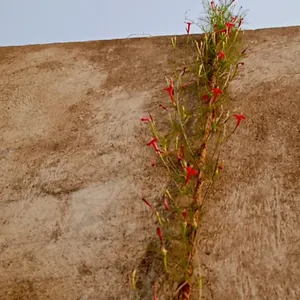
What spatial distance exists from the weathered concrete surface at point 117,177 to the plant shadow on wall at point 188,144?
4 centimetres

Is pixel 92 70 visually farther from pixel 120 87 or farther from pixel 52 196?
pixel 52 196

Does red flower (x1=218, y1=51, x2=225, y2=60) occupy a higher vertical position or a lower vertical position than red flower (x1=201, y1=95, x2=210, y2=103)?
higher

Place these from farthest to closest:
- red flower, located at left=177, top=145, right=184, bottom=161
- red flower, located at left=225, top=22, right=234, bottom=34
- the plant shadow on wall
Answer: red flower, located at left=225, top=22, right=234, bottom=34 → red flower, located at left=177, top=145, right=184, bottom=161 → the plant shadow on wall

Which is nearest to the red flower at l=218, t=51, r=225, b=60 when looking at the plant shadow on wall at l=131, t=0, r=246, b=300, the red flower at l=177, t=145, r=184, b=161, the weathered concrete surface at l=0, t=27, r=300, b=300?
the plant shadow on wall at l=131, t=0, r=246, b=300

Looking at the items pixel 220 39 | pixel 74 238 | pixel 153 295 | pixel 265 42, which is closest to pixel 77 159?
pixel 74 238

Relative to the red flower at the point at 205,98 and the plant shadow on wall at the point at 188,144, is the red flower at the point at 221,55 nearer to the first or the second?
the plant shadow on wall at the point at 188,144

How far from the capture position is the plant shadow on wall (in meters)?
1.52

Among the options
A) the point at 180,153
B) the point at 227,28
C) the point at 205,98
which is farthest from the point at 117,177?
the point at 227,28

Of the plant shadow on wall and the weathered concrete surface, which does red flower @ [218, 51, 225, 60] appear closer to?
the plant shadow on wall

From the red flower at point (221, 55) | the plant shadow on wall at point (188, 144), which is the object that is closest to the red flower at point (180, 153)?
the plant shadow on wall at point (188, 144)

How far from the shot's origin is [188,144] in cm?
187

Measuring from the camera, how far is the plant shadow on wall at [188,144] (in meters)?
1.52

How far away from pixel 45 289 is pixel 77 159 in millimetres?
574

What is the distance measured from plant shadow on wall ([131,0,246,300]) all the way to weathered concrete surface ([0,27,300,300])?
0.15 ft
